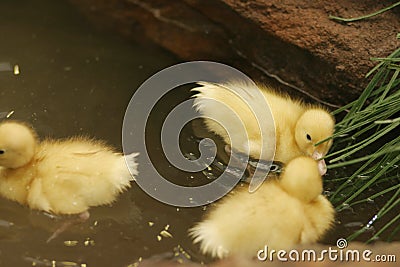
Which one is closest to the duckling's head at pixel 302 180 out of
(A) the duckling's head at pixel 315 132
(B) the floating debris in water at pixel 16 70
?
(A) the duckling's head at pixel 315 132

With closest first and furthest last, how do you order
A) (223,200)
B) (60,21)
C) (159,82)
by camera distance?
1. (223,200)
2. (159,82)
3. (60,21)

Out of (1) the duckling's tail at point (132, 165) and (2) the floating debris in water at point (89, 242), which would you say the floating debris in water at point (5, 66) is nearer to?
(1) the duckling's tail at point (132, 165)

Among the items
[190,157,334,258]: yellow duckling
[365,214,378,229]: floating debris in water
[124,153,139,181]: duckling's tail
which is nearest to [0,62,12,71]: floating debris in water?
[124,153,139,181]: duckling's tail

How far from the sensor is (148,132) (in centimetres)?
231

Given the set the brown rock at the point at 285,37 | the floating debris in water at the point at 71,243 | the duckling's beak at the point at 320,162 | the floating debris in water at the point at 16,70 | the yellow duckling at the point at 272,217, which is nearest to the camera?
the yellow duckling at the point at 272,217

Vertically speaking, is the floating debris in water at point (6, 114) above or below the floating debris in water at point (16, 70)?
below

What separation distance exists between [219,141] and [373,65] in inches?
18.7

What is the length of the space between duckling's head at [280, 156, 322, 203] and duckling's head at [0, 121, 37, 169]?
0.63 metres

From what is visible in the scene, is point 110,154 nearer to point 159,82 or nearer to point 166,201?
point 166,201

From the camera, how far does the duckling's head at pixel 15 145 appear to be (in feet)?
6.48

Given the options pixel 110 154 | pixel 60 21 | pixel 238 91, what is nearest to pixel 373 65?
pixel 238 91

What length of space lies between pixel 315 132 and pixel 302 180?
0.72 ft

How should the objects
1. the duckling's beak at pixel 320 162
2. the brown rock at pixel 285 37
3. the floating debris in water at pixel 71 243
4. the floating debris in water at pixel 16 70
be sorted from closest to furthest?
the floating debris in water at pixel 71 243 → the duckling's beak at pixel 320 162 → the brown rock at pixel 285 37 → the floating debris in water at pixel 16 70

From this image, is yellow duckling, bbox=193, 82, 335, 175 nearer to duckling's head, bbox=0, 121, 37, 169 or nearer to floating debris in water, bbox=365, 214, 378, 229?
floating debris in water, bbox=365, 214, 378, 229
